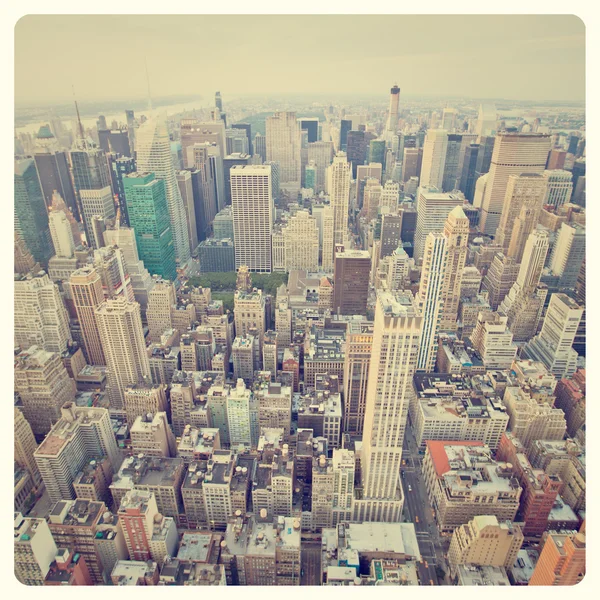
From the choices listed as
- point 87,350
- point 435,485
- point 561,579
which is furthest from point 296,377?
point 561,579

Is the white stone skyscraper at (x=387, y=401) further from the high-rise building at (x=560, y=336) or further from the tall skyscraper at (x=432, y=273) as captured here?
the high-rise building at (x=560, y=336)

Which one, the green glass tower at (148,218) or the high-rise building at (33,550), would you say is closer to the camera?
the high-rise building at (33,550)

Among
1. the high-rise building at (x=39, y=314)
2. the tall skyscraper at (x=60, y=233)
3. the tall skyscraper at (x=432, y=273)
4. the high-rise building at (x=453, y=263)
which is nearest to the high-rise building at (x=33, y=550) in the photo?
the high-rise building at (x=39, y=314)

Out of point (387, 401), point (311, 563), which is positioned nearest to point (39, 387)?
point (311, 563)

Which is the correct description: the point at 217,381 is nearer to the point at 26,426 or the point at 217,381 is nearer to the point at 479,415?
the point at 26,426

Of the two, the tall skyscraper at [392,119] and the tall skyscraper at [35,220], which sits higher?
the tall skyscraper at [392,119]

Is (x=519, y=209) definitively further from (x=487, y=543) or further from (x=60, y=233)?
(x=60, y=233)

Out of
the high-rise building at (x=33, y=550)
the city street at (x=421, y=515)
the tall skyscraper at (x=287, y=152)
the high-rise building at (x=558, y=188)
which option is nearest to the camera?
the high-rise building at (x=33, y=550)
